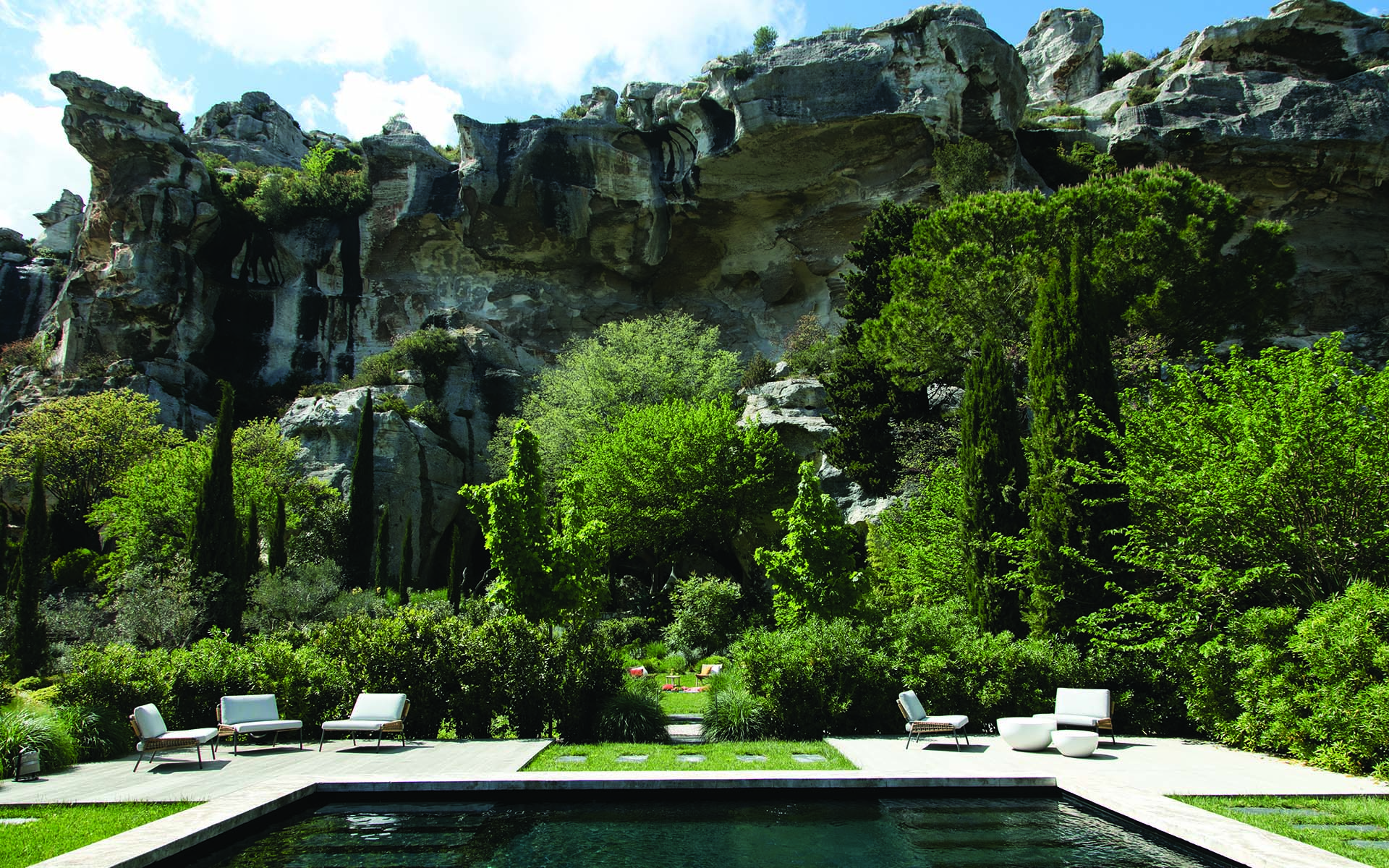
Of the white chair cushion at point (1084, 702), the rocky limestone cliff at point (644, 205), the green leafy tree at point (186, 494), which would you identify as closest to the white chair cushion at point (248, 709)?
the white chair cushion at point (1084, 702)

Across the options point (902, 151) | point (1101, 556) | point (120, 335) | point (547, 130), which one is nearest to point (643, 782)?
point (1101, 556)

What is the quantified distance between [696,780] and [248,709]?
6.26 meters

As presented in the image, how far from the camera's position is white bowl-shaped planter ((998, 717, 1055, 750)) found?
991 cm

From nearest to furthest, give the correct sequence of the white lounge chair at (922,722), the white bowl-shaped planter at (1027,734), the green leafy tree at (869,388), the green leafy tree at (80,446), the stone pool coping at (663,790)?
1. the stone pool coping at (663,790)
2. the white bowl-shaped planter at (1027,734)
3. the white lounge chair at (922,722)
4. the green leafy tree at (869,388)
5. the green leafy tree at (80,446)

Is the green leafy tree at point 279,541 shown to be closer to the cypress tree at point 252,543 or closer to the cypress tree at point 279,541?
the cypress tree at point 279,541

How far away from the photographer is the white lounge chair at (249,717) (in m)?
10.2

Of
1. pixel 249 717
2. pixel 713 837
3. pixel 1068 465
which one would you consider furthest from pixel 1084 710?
pixel 249 717

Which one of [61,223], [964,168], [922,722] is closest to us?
[922,722]

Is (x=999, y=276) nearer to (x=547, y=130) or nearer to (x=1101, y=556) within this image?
(x=1101, y=556)

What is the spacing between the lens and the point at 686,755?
984 centimetres

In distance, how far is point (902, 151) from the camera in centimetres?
3709

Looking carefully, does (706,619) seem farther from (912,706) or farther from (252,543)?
(252,543)

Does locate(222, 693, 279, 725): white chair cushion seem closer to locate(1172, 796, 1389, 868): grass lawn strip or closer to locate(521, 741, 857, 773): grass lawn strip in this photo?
locate(521, 741, 857, 773): grass lawn strip

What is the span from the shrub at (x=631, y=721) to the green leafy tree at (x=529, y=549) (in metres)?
1.80
